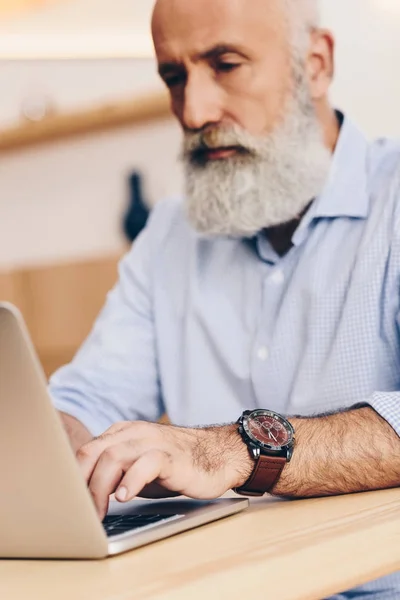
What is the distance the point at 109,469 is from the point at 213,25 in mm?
896

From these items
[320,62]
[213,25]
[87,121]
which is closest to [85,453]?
[213,25]

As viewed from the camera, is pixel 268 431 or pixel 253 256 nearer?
pixel 268 431

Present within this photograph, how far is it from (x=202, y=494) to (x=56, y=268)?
2633 mm

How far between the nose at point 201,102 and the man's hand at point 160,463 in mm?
704

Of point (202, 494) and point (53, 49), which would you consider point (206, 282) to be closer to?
point (202, 494)

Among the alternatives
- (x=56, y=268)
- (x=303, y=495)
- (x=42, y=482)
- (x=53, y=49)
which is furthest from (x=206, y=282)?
(x=53, y=49)

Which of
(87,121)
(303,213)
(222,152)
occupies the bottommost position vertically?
(303,213)

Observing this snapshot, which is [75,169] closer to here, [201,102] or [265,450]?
[201,102]

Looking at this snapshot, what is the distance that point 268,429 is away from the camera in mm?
998

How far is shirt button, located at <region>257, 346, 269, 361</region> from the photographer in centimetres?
147

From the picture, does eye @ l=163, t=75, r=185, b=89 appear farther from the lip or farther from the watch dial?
the watch dial

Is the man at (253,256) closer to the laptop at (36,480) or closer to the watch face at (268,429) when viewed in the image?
the watch face at (268,429)

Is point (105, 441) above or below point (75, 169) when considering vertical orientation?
below

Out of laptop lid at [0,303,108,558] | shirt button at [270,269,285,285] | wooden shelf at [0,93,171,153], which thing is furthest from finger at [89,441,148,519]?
wooden shelf at [0,93,171,153]
